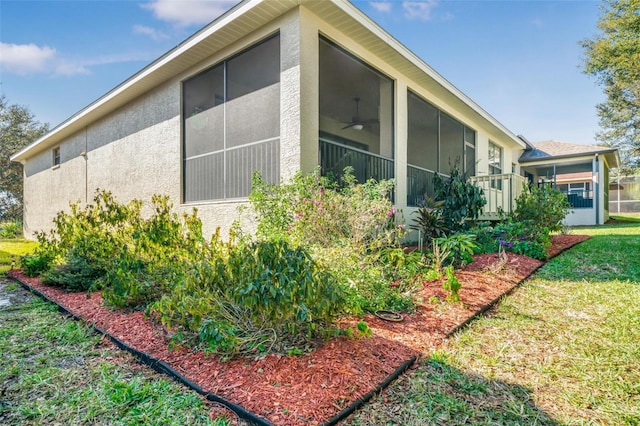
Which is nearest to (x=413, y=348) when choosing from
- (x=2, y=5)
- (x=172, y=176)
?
(x=172, y=176)

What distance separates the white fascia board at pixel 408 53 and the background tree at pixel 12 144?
24.3 meters

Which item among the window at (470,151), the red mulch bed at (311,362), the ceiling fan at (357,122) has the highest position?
the ceiling fan at (357,122)

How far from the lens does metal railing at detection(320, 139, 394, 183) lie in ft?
19.3

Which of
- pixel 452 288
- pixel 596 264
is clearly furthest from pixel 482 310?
pixel 596 264

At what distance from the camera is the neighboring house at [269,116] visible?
5273 mm

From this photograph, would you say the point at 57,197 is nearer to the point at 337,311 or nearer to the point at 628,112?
the point at 337,311

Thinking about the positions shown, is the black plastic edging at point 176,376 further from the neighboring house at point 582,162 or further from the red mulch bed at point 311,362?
the neighboring house at point 582,162

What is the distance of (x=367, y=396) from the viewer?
2.12m

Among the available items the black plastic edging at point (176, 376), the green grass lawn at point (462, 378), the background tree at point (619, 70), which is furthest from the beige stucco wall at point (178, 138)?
the background tree at point (619, 70)

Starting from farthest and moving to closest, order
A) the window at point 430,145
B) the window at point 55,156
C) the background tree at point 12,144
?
the background tree at point 12,144 → the window at point 55,156 → the window at point 430,145

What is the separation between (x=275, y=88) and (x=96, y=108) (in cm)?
661

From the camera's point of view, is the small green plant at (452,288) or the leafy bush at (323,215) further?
the leafy bush at (323,215)

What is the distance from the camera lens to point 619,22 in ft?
47.4

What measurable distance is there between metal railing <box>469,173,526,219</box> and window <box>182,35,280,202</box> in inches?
224
